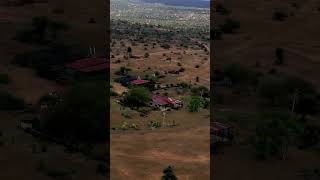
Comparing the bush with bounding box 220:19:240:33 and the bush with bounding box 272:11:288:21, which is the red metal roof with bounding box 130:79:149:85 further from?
the bush with bounding box 272:11:288:21

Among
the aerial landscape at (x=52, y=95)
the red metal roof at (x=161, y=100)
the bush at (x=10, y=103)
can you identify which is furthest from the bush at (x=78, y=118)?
the red metal roof at (x=161, y=100)

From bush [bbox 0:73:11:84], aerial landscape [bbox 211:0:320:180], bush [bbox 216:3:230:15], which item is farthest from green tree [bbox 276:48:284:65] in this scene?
bush [bbox 0:73:11:84]

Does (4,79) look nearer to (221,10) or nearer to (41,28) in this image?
(41,28)

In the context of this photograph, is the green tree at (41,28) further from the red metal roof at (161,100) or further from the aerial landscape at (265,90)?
the red metal roof at (161,100)

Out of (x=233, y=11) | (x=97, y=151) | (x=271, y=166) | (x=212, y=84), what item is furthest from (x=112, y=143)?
(x=233, y=11)

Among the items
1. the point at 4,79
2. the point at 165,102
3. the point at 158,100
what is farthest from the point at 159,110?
the point at 4,79
